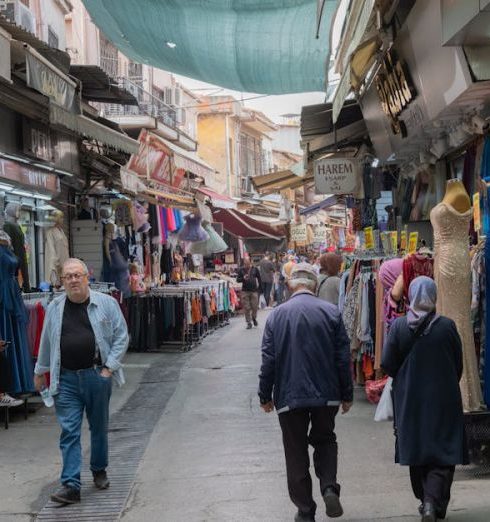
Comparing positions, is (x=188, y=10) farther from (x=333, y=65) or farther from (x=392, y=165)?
(x=392, y=165)

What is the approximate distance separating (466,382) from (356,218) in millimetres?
9556

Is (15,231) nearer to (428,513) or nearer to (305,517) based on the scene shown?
(305,517)

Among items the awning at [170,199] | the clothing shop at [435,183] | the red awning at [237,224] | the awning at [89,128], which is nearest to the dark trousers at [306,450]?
the clothing shop at [435,183]

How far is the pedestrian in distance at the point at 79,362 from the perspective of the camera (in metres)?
5.99

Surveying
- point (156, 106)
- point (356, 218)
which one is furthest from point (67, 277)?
point (156, 106)

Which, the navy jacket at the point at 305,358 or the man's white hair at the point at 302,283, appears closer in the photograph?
the navy jacket at the point at 305,358

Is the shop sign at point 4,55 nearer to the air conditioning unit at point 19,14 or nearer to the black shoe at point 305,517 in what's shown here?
the black shoe at point 305,517

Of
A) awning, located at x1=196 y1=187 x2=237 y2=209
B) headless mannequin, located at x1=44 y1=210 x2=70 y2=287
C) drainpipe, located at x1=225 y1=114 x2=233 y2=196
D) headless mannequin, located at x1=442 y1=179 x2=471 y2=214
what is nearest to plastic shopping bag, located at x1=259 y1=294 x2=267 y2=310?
awning, located at x1=196 y1=187 x2=237 y2=209

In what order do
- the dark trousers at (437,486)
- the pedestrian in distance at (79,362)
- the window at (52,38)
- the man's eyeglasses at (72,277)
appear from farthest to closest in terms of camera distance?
the window at (52,38) < the man's eyeglasses at (72,277) < the pedestrian in distance at (79,362) < the dark trousers at (437,486)

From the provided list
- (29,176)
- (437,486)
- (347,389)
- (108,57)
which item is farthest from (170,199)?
(437,486)

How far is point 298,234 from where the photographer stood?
3114 centimetres

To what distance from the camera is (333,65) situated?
11.0 meters

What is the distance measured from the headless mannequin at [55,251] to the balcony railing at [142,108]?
10.2m

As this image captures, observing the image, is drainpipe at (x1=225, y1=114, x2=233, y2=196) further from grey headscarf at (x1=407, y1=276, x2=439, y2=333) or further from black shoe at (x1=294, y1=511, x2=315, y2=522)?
black shoe at (x1=294, y1=511, x2=315, y2=522)
